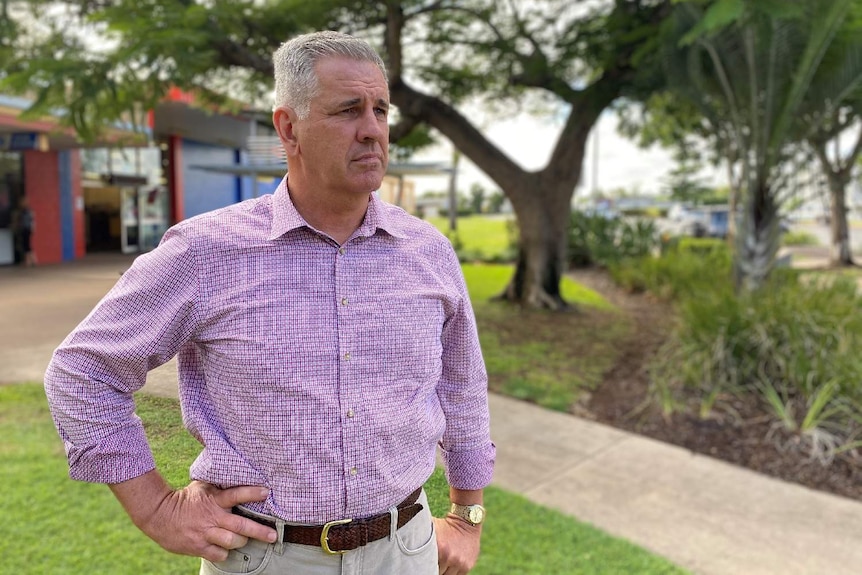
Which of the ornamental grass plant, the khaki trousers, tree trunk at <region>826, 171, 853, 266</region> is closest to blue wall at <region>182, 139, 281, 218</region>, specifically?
tree trunk at <region>826, 171, 853, 266</region>

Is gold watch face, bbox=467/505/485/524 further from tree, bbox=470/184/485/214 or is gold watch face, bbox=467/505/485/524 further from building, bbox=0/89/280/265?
tree, bbox=470/184/485/214

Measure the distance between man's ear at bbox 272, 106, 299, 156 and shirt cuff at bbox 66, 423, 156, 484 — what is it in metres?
0.70

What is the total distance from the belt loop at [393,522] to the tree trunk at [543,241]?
8691mm

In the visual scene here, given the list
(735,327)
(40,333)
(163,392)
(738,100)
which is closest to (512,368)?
(735,327)

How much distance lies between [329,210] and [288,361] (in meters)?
0.36

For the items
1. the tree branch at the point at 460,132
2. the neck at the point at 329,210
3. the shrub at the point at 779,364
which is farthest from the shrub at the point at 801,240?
the neck at the point at 329,210

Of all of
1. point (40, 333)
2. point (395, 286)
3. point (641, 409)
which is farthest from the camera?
point (641, 409)

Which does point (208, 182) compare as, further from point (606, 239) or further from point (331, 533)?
point (331, 533)

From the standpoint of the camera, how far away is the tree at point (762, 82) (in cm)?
595

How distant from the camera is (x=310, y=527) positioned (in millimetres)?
1504

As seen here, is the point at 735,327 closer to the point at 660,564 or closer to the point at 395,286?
the point at 660,564

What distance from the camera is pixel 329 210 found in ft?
5.23

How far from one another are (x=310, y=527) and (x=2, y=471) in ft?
11.1

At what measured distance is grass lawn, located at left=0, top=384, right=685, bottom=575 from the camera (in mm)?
3088
